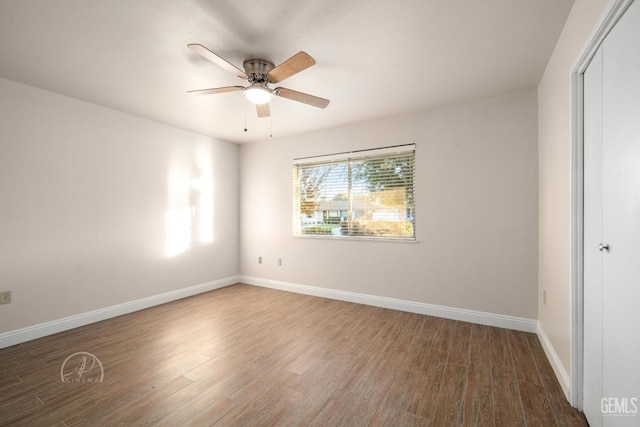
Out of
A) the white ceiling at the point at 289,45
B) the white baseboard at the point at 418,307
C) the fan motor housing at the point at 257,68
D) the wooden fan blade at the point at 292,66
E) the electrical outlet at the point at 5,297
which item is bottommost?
the white baseboard at the point at 418,307

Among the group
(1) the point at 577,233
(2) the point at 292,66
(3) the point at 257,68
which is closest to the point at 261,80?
(3) the point at 257,68

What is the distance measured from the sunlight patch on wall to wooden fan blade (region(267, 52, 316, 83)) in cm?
267

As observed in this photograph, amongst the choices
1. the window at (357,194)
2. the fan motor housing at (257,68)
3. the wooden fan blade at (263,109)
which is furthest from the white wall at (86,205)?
the fan motor housing at (257,68)

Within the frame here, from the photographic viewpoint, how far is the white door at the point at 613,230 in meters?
1.16

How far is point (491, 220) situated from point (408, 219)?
93 cm

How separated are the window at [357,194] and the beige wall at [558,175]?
135cm

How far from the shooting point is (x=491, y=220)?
3.12 metres

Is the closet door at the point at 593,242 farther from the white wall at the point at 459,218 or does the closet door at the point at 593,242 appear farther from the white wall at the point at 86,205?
the white wall at the point at 86,205

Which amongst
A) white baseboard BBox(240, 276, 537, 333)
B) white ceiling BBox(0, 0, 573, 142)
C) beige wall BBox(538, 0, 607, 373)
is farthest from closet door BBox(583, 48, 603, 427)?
white baseboard BBox(240, 276, 537, 333)

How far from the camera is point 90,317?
3.23m

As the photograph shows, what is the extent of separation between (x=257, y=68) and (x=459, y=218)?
2731 millimetres

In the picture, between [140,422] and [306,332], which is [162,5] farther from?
[306,332]

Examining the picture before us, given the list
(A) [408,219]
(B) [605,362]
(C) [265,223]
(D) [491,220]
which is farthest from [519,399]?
(C) [265,223]

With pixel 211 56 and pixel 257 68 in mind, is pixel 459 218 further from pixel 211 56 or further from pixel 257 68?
pixel 211 56
